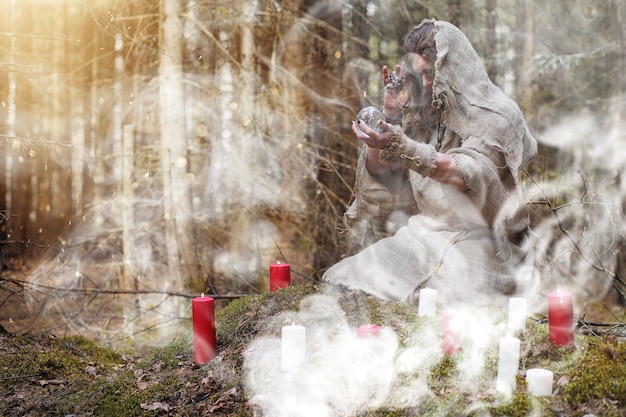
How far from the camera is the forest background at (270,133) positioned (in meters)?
6.54

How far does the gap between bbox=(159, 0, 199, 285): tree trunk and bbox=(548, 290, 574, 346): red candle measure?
15.5 feet

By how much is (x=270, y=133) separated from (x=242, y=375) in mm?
4291

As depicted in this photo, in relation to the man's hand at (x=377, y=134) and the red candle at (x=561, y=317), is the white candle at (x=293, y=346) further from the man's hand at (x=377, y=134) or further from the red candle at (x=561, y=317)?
the red candle at (x=561, y=317)

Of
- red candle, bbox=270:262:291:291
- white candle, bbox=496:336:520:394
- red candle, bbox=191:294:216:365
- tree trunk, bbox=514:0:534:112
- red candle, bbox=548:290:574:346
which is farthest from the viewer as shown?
tree trunk, bbox=514:0:534:112

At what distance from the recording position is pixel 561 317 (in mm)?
2512

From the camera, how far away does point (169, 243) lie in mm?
6641

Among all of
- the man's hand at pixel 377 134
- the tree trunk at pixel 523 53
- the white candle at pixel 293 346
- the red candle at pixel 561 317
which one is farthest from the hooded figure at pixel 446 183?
the tree trunk at pixel 523 53

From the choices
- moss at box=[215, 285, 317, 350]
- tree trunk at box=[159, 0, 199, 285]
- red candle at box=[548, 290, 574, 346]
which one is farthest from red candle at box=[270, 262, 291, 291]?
tree trunk at box=[159, 0, 199, 285]

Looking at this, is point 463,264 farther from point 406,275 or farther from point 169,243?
point 169,243

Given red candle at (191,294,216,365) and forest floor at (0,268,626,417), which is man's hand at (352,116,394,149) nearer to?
forest floor at (0,268,626,417)

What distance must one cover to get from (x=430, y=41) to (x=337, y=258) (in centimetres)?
379

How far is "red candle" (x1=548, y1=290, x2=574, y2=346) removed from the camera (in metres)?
2.49

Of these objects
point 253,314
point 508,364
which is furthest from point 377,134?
point 253,314

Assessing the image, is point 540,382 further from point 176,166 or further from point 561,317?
point 176,166
